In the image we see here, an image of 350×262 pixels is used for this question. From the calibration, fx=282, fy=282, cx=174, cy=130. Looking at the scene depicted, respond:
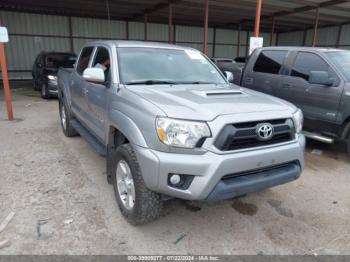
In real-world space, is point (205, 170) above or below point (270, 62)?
below

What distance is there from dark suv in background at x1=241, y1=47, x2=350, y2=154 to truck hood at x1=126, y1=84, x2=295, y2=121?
2.31 meters

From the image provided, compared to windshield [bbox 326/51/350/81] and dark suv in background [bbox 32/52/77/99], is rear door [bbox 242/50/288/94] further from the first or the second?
dark suv in background [bbox 32/52/77/99]

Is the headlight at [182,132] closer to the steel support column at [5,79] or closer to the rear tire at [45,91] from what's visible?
the steel support column at [5,79]

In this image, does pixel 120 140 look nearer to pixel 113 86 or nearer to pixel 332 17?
pixel 113 86

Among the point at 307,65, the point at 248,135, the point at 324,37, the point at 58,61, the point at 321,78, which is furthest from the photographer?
the point at 324,37

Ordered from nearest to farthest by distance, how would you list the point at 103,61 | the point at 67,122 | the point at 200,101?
the point at 200,101, the point at 103,61, the point at 67,122

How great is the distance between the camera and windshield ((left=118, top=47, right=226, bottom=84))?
3307mm

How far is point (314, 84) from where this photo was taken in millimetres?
5035

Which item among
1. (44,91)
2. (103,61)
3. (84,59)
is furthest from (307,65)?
(44,91)

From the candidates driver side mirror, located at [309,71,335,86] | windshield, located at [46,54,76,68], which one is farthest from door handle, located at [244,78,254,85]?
windshield, located at [46,54,76,68]

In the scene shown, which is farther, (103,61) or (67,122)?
(67,122)

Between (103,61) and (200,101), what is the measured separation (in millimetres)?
1760

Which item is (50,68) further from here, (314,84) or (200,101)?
(200,101)

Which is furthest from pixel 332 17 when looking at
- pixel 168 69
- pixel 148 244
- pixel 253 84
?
pixel 148 244
